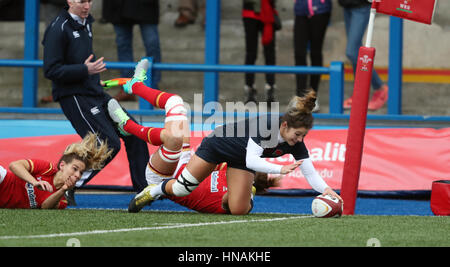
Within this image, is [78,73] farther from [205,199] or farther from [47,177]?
[205,199]

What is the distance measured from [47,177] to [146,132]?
950 mm

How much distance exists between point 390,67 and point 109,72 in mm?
6075

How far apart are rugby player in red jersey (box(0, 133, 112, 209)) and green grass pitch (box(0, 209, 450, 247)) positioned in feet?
0.84

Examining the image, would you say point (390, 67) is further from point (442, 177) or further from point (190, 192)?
point (190, 192)

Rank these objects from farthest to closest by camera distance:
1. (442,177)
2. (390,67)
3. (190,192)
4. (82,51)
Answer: (390,67), (442,177), (82,51), (190,192)

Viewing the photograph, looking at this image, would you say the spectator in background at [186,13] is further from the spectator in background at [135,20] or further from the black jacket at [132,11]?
the black jacket at [132,11]

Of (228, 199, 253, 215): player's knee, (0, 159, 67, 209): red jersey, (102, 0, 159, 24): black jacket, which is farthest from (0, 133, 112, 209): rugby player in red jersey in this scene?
(102, 0, 159, 24): black jacket

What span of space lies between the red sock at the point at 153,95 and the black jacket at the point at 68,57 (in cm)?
52

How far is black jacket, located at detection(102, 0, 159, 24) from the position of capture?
11.5 metres

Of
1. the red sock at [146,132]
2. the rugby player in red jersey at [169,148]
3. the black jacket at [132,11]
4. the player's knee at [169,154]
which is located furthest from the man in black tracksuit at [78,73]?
the black jacket at [132,11]

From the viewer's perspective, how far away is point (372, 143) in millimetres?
10164

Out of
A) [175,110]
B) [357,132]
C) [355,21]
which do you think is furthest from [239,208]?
[355,21]

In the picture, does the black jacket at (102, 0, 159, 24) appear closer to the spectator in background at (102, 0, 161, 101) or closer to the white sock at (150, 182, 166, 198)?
the spectator in background at (102, 0, 161, 101)

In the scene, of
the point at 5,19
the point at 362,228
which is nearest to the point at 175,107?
the point at 362,228
